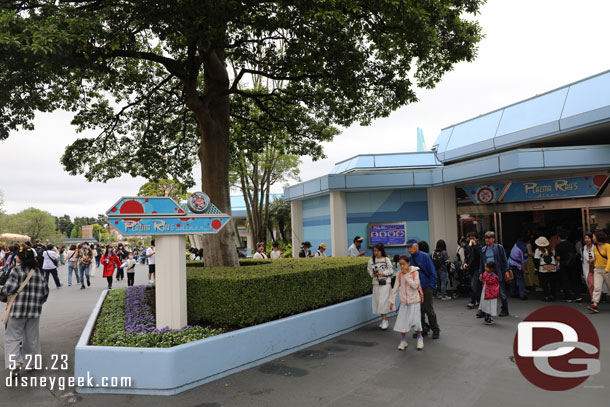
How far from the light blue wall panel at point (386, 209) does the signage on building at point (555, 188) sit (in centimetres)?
292

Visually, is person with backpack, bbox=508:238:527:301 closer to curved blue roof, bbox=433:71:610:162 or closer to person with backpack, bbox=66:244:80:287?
curved blue roof, bbox=433:71:610:162

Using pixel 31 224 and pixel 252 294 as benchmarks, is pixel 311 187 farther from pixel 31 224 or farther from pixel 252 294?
pixel 31 224

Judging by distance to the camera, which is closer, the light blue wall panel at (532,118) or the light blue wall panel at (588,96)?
the light blue wall panel at (588,96)

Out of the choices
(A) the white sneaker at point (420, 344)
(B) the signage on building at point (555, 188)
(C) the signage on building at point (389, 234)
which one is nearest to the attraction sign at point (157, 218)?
(A) the white sneaker at point (420, 344)

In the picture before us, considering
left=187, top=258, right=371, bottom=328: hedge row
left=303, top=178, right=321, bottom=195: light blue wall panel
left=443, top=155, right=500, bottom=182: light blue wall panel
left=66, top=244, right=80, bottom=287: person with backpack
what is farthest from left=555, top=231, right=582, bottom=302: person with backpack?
left=66, top=244, right=80, bottom=287: person with backpack

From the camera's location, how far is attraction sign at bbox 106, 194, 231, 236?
5992 mm

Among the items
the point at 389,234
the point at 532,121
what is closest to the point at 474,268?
the point at 389,234

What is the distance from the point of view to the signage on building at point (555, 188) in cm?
1202

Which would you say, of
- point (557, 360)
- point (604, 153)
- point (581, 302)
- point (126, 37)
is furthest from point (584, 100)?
point (126, 37)

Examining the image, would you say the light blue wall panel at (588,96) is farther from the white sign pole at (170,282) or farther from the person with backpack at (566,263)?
the white sign pole at (170,282)

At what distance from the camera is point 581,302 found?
10523mm

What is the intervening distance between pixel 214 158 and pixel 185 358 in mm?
5562

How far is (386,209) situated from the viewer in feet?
52.2

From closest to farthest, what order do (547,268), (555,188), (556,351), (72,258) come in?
(556,351)
(547,268)
(555,188)
(72,258)
